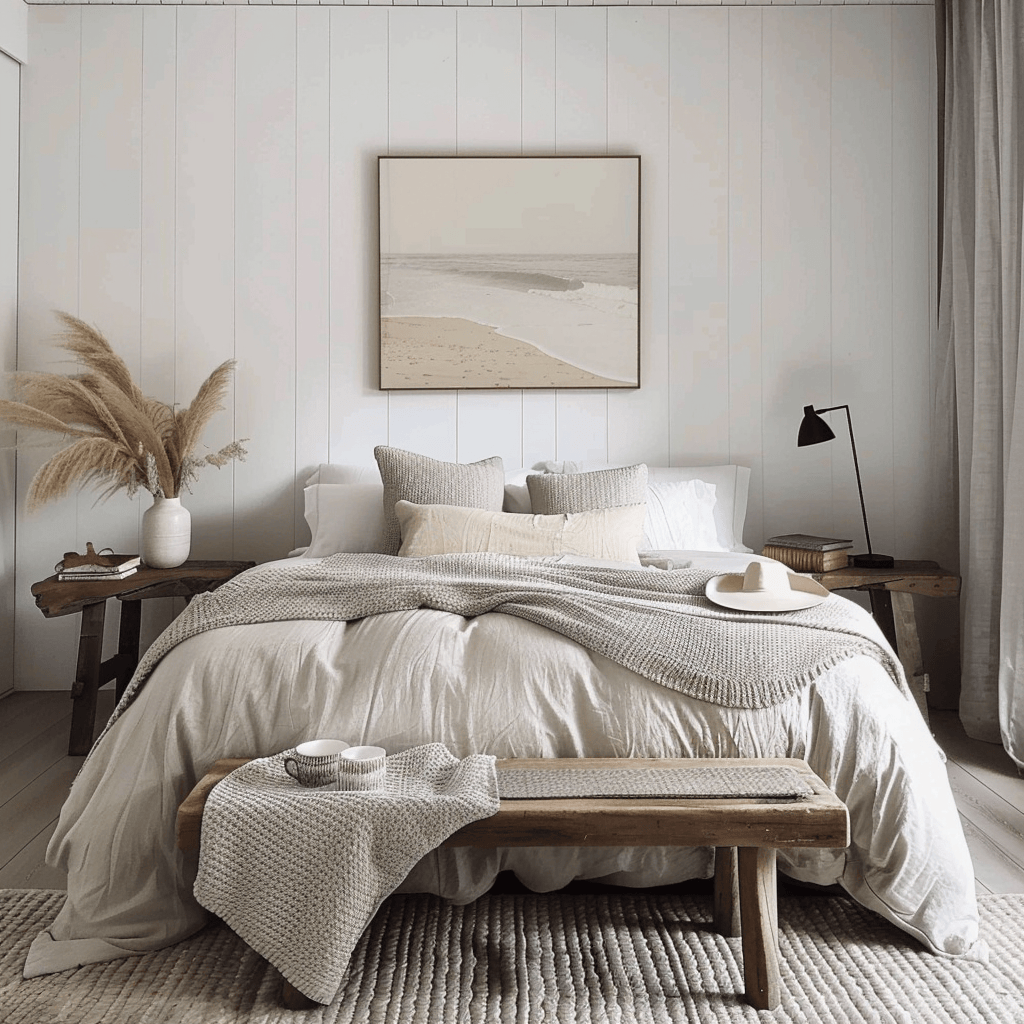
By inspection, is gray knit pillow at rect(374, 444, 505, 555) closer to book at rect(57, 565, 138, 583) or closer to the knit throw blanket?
book at rect(57, 565, 138, 583)

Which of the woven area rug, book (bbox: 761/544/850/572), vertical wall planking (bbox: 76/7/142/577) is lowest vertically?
the woven area rug

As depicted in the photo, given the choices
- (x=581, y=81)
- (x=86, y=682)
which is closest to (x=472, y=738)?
(x=86, y=682)

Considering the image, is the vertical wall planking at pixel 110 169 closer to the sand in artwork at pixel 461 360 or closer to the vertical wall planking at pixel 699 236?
the sand in artwork at pixel 461 360

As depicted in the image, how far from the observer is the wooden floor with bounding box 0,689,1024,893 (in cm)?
224

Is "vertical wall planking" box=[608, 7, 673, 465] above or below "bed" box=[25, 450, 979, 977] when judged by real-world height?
above

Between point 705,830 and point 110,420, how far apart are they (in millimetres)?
2654

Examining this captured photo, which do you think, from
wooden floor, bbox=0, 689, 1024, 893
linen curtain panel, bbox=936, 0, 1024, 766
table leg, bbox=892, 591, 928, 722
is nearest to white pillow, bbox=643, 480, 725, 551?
table leg, bbox=892, 591, 928, 722

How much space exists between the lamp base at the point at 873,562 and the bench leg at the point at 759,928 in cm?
204

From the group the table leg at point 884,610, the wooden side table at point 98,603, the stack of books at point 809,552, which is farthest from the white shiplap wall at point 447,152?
the table leg at point 884,610

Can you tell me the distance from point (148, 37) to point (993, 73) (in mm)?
3206

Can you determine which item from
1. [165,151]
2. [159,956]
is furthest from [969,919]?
[165,151]

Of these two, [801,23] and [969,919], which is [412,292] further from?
[969,919]

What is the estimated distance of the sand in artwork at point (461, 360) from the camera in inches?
151

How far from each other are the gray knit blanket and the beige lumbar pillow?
31cm
